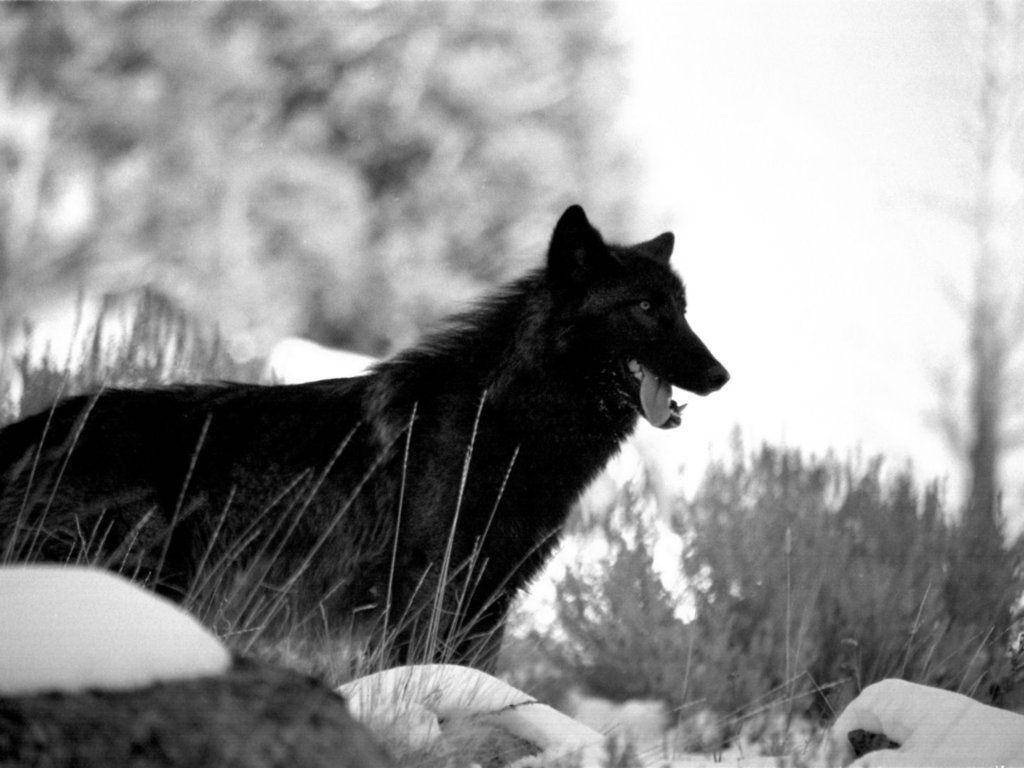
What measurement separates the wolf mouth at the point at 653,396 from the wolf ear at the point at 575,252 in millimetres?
359

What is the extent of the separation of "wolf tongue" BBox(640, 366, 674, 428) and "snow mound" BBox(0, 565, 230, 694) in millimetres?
2416

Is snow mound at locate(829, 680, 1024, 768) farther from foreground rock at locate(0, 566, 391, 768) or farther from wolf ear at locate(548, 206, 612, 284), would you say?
foreground rock at locate(0, 566, 391, 768)

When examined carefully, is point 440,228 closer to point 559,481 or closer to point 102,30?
point 102,30

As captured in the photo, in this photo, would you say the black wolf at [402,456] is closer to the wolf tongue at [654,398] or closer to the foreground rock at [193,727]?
the wolf tongue at [654,398]

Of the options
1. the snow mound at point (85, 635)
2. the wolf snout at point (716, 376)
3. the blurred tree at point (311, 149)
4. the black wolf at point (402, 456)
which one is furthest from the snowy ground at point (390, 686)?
the blurred tree at point (311, 149)

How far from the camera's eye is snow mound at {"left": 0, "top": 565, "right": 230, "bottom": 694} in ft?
4.90

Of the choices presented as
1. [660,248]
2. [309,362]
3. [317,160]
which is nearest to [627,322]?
[660,248]

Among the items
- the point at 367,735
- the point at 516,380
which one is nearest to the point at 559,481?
the point at 516,380

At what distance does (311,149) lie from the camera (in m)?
11.7

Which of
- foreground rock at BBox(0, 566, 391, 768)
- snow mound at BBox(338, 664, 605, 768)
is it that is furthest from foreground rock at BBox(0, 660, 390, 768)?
snow mound at BBox(338, 664, 605, 768)

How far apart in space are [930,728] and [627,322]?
1570 mm

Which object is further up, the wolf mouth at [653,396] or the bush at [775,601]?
the wolf mouth at [653,396]

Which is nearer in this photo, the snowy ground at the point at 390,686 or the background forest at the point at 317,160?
the snowy ground at the point at 390,686

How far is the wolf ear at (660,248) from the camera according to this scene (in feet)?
13.7
